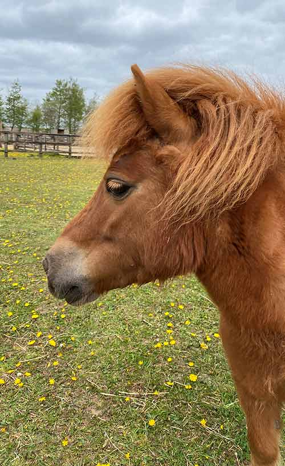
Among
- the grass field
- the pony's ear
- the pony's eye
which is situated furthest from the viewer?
the grass field

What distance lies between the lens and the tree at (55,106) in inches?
1479

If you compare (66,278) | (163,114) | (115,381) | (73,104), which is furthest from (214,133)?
(73,104)

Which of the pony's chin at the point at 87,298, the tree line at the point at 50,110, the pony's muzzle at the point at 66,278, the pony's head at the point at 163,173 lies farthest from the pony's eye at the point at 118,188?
the tree line at the point at 50,110

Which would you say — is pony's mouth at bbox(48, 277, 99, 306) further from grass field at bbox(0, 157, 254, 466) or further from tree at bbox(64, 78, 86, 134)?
tree at bbox(64, 78, 86, 134)

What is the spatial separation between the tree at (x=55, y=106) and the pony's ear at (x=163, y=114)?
4023 centimetres

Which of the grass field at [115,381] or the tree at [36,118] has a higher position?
the tree at [36,118]

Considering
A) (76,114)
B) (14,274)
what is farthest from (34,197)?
(76,114)

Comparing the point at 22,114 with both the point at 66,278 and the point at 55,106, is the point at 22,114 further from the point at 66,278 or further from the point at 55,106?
the point at 66,278

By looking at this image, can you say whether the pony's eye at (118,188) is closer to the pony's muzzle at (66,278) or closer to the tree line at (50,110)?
the pony's muzzle at (66,278)

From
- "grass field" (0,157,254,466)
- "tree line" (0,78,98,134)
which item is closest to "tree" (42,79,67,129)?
"tree line" (0,78,98,134)

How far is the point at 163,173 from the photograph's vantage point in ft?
4.45

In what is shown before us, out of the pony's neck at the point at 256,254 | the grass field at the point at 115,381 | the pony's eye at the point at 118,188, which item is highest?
the pony's eye at the point at 118,188

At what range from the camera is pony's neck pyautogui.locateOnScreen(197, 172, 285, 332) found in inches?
50.2

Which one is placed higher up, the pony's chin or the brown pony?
the brown pony
